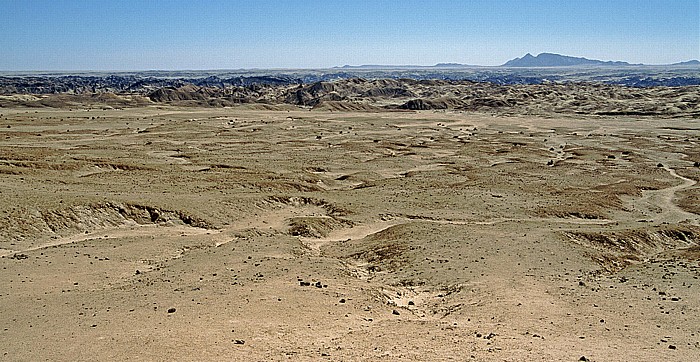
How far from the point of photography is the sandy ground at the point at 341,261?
13.9m

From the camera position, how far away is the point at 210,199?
30.0 m

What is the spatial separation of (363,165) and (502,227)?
80.3 ft

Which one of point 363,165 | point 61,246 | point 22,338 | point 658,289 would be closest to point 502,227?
point 658,289

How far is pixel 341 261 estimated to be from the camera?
22.4 meters

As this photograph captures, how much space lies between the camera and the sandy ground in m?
13.9

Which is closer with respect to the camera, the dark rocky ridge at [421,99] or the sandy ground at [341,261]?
the sandy ground at [341,261]

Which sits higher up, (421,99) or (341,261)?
(341,261)

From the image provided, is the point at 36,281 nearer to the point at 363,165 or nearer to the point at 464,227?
the point at 464,227

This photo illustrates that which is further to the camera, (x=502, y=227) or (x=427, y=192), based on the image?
(x=427, y=192)

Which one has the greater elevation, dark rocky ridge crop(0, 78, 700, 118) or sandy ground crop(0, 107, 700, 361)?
sandy ground crop(0, 107, 700, 361)

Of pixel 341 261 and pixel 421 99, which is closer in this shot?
pixel 341 261

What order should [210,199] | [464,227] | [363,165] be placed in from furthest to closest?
[363,165]
[210,199]
[464,227]

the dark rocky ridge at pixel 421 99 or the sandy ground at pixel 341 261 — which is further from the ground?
the sandy ground at pixel 341 261

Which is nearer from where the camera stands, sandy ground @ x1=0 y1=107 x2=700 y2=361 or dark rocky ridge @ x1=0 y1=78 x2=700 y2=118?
sandy ground @ x1=0 y1=107 x2=700 y2=361
